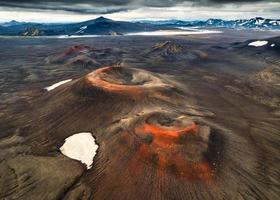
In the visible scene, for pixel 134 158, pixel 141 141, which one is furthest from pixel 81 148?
pixel 134 158

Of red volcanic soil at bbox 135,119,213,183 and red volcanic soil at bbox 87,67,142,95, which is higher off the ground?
red volcanic soil at bbox 135,119,213,183

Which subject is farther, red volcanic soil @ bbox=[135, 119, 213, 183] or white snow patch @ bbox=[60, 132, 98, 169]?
white snow patch @ bbox=[60, 132, 98, 169]

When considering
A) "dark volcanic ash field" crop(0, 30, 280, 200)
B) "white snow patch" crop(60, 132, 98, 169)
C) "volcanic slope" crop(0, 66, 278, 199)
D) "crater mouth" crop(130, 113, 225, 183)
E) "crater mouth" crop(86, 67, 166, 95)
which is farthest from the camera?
"crater mouth" crop(86, 67, 166, 95)

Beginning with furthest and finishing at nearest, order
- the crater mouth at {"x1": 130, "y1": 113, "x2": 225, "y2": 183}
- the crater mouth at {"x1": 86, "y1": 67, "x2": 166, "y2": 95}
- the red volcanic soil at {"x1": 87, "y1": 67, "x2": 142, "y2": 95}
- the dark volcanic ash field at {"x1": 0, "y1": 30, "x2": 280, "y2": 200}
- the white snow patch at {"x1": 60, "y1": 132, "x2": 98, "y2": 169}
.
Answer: the crater mouth at {"x1": 86, "y1": 67, "x2": 166, "y2": 95} < the red volcanic soil at {"x1": 87, "y1": 67, "x2": 142, "y2": 95} < the white snow patch at {"x1": 60, "y1": 132, "x2": 98, "y2": 169} < the crater mouth at {"x1": 130, "y1": 113, "x2": 225, "y2": 183} < the dark volcanic ash field at {"x1": 0, "y1": 30, "x2": 280, "y2": 200}

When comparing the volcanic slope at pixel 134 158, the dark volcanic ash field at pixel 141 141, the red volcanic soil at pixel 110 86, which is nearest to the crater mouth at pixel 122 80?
the red volcanic soil at pixel 110 86

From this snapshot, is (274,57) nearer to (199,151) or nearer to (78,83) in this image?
(78,83)

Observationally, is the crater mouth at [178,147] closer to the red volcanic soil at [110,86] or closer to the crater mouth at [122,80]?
the red volcanic soil at [110,86]

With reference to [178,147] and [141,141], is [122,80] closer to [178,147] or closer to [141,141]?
[141,141]

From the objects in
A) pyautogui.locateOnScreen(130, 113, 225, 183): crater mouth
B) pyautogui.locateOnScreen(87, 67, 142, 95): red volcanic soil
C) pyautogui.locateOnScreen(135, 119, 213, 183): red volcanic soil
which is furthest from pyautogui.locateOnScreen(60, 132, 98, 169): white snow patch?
pyautogui.locateOnScreen(87, 67, 142, 95): red volcanic soil

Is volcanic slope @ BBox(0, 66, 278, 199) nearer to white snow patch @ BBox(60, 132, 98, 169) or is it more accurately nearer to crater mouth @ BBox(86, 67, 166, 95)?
white snow patch @ BBox(60, 132, 98, 169)
